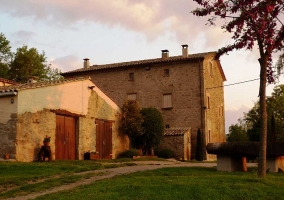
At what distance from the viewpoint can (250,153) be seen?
43.5ft

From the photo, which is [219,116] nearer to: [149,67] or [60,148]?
[149,67]

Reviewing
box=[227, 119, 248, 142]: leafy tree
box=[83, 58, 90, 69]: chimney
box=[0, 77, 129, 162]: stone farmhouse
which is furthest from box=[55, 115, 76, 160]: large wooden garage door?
box=[227, 119, 248, 142]: leafy tree

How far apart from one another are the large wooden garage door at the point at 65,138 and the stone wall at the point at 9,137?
280 cm

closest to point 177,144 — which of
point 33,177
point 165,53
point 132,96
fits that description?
point 132,96

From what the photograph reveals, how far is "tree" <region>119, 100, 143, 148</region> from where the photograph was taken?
83.1 ft

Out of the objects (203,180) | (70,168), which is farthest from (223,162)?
(70,168)

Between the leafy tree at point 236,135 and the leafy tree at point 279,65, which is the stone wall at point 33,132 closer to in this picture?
the leafy tree at point 279,65

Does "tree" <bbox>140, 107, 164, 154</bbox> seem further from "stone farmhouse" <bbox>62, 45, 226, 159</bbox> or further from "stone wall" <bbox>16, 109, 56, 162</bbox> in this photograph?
"stone wall" <bbox>16, 109, 56, 162</bbox>

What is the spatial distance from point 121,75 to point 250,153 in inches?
855

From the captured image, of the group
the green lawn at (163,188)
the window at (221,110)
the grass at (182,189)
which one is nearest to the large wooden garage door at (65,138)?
the green lawn at (163,188)

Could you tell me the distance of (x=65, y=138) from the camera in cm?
2080

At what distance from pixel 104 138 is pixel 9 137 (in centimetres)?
732

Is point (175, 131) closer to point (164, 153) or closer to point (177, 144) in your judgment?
point (177, 144)

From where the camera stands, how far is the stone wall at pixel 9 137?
17.5 metres
